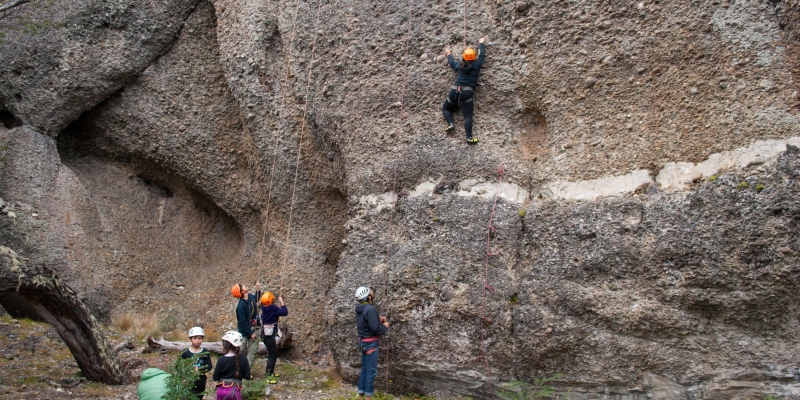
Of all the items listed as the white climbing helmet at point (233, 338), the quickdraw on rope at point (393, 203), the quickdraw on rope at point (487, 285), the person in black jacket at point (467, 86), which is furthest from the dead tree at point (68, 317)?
the person in black jacket at point (467, 86)

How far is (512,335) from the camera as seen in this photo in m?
7.39

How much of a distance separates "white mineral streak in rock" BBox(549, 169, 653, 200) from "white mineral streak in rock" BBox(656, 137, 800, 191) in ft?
0.69

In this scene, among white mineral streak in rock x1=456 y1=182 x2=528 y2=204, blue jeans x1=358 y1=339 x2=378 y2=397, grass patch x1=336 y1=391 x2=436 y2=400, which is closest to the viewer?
blue jeans x1=358 y1=339 x2=378 y2=397

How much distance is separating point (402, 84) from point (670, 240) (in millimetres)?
4144

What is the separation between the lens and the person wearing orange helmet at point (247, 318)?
28.5 ft

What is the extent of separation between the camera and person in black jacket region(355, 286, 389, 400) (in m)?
7.61

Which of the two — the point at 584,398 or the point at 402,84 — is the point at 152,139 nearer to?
the point at 402,84

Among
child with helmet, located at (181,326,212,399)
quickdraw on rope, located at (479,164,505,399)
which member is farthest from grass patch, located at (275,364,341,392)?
quickdraw on rope, located at (479,164,505,399)

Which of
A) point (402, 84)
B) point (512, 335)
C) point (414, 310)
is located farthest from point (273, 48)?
point (512, 335)

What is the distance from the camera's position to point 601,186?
7.47 meters

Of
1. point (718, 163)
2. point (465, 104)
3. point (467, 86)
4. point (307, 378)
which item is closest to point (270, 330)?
point (307, 378)

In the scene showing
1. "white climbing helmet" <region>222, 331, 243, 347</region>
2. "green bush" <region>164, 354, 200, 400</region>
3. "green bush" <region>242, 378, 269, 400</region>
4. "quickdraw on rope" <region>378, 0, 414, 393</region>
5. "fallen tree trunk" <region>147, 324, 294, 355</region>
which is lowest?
"green bush" <region>242, 378, 269, 400</region>

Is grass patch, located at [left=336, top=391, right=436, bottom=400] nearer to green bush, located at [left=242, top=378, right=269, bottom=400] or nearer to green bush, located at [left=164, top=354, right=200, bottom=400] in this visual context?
green bush, located at [left=242, top=378, right=269, bottom=400]

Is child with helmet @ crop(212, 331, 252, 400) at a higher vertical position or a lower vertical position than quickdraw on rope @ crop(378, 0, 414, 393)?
lower
